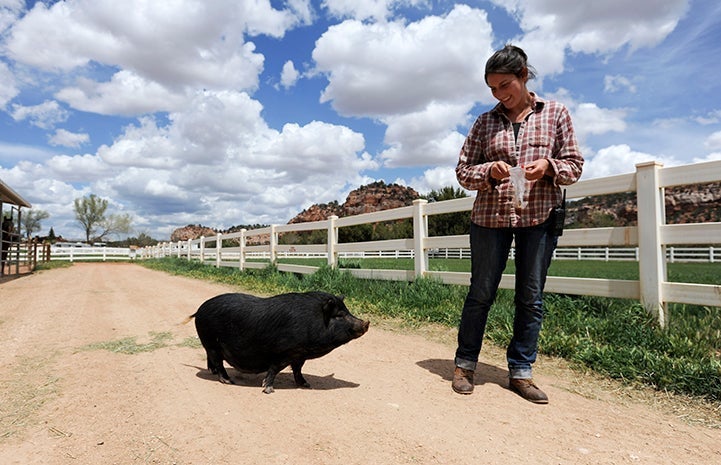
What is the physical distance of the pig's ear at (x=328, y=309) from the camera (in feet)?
9.61

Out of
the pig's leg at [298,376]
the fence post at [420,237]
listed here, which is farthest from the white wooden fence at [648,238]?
the pig's leg at [298,376]

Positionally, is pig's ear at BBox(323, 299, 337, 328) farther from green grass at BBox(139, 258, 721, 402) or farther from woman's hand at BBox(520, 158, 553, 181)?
green grass at BBox(139, 258, 721, 402)

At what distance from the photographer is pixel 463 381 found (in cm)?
287

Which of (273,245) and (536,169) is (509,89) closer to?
(536,169)

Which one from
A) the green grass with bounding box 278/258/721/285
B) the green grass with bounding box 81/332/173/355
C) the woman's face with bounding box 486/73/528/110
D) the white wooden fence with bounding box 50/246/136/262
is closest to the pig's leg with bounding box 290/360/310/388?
the green grass with bounding box 81/332/173/355

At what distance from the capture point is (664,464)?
6.37 ft

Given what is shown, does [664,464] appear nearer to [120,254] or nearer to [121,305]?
[121,305]

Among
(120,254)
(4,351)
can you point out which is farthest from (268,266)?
(120,254)

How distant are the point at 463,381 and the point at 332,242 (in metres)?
5.97

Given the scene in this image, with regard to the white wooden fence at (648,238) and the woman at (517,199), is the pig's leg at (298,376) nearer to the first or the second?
the woman at (517,199)

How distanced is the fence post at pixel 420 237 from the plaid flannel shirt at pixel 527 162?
135 inches

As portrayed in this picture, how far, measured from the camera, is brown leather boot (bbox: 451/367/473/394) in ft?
9.27

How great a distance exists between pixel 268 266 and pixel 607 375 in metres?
8.76

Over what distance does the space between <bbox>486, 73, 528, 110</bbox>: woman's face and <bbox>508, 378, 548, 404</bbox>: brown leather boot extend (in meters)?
1.80
